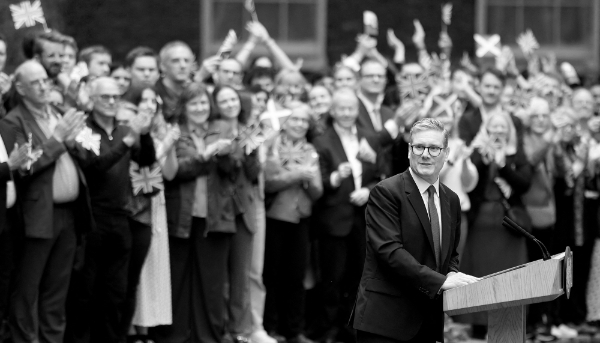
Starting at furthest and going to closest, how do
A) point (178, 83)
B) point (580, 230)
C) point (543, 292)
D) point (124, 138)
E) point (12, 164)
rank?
point (580, 230)
point (178, 83)
point (124, 138)
point (12, 164)
point (543, 292)

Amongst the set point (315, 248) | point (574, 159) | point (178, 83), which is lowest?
point (315, 248)

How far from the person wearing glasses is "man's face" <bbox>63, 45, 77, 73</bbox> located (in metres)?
0.43

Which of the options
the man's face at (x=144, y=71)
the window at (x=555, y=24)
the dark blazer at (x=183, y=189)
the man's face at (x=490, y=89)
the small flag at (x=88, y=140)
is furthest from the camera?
the window at (x=555, y=24)

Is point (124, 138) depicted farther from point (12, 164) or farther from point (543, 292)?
point (543, 292)

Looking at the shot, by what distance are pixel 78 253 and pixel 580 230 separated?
4886 mm

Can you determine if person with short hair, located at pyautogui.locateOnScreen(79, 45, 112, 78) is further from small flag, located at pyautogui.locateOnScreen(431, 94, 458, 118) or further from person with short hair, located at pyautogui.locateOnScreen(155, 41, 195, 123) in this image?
small flag, located at pyautogui.locateOnScreen(431, 94, 458, 118)

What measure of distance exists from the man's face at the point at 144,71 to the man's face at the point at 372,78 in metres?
2.05

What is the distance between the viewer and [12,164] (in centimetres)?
779

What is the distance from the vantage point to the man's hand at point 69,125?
26.3 ft

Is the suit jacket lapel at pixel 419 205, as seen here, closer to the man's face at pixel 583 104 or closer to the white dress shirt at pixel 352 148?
the white dress shirt at pixel 352 148

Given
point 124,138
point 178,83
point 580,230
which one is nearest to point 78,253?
point 124,138

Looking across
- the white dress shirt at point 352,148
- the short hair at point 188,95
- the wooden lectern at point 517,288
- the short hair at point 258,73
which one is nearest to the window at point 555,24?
the short hair at point 258,73

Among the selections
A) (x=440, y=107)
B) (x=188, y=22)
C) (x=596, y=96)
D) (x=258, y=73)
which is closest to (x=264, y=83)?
(x=258, y=73)

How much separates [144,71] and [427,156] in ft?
14.2
